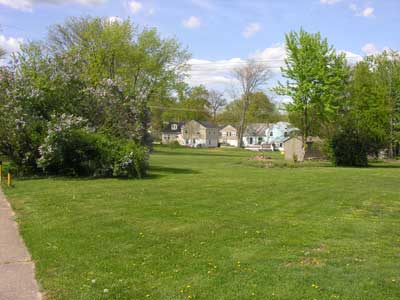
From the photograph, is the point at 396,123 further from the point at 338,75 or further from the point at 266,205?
the point at 266,205

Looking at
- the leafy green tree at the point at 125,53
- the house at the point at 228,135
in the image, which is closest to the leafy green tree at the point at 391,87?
the leafy green tree at the point at 125,53

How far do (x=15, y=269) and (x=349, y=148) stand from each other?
29377 mm

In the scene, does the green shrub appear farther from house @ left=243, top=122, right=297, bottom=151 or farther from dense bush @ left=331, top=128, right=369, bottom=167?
house @ left=243, top=122, right=297, bottom=151

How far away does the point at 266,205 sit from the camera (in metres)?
11.7

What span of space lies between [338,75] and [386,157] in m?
15.0

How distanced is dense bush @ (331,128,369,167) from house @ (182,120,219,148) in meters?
→ 73.2

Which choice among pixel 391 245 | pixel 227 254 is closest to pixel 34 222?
pixel 227 254

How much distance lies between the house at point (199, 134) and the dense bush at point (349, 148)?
73.2 m

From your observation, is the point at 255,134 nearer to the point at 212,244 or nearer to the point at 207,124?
the point at 207,124

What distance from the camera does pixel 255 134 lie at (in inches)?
4444

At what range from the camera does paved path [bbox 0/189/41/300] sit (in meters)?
5.37

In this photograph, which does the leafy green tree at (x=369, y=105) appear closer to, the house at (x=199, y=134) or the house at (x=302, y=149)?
the house at (x=302, y=149)

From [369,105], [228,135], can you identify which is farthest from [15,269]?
[228,135]

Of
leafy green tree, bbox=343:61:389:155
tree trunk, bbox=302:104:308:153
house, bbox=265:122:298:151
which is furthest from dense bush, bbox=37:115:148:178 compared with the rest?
house, bbox=265:122:298:151
